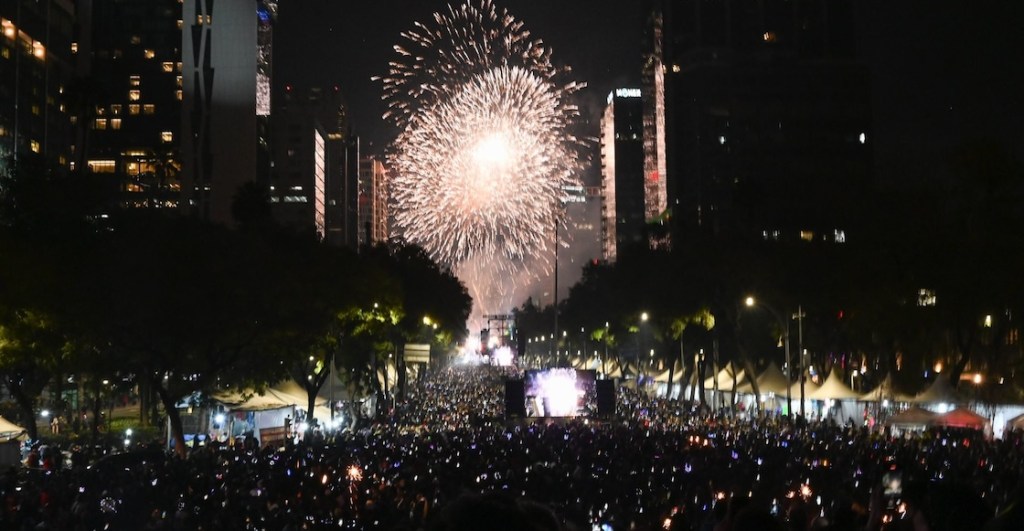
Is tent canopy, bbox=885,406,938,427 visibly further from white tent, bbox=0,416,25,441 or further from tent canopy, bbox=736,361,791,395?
white tent, bbox=0,416,25,441

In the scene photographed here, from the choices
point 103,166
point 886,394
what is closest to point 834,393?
point 886,394

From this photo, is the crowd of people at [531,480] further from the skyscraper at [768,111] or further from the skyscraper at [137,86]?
the skyscraper at [137,86]

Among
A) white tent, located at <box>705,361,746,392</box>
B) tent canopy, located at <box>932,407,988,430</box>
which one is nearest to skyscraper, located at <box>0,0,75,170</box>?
white tent, located at <box>705,361,746,392</box>

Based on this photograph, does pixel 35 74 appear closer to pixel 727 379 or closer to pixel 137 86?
pixel 137 86

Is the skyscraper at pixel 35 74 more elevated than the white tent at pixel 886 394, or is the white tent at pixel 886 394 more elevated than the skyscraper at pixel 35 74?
the skyscraper at pixel 35 74

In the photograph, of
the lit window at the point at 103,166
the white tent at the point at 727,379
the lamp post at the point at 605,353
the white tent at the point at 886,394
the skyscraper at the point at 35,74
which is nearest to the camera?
the white tent at the point at 886,394

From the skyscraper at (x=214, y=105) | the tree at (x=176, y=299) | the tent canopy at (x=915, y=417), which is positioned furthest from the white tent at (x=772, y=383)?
the skyscraper at (x=214, y=105)
